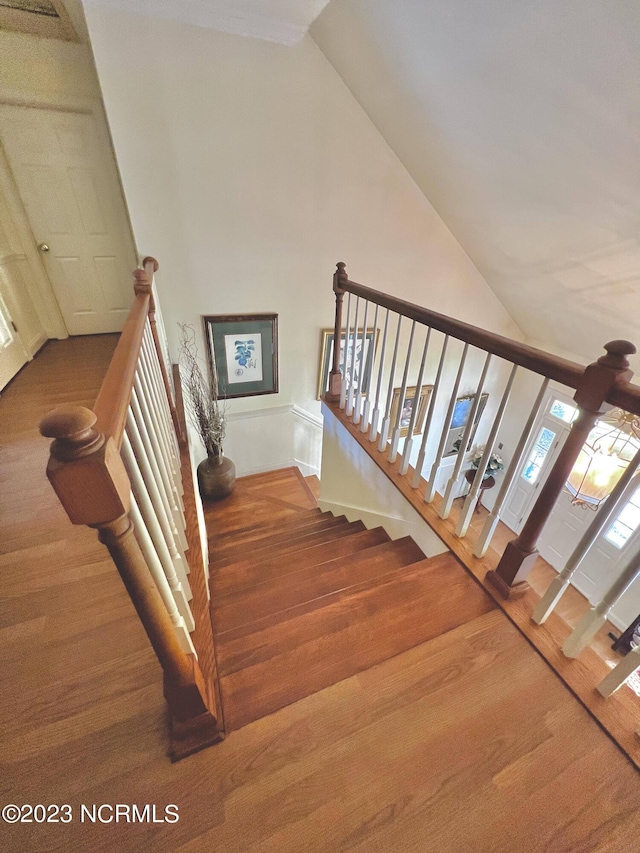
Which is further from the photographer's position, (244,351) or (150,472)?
(244,351)

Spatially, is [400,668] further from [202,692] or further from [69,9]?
[69,9]

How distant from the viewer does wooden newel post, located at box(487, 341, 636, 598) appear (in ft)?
2.84

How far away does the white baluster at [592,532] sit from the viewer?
893 millimetres

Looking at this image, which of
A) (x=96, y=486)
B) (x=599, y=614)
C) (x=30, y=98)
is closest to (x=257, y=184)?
(x=30, y=98)

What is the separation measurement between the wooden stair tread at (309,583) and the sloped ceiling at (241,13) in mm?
3072

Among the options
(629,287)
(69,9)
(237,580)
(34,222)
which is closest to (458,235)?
(629,287)

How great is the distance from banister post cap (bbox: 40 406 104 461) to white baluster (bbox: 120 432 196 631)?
18 centimetres

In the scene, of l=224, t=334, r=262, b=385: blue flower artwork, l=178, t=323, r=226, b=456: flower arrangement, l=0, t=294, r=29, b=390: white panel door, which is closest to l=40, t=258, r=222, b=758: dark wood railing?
l=178, t=323, r=226, b=456: flower arrangement

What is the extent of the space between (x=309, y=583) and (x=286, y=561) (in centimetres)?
31

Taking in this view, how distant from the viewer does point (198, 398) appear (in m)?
2.86

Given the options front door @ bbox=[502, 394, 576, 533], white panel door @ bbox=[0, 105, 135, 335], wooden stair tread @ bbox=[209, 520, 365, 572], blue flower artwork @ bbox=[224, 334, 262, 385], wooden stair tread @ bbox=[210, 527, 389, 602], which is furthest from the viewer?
front door @ bbox=[502, 394, 576, 533]

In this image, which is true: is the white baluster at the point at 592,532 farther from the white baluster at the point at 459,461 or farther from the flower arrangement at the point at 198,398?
the flower arrangement at the point at 198,398

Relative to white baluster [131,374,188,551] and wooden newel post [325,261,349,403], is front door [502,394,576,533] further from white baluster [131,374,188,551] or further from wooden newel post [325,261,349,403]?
white baluster [131,374,188,551]

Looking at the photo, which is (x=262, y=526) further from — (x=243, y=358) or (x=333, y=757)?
(x=333, y=757)
